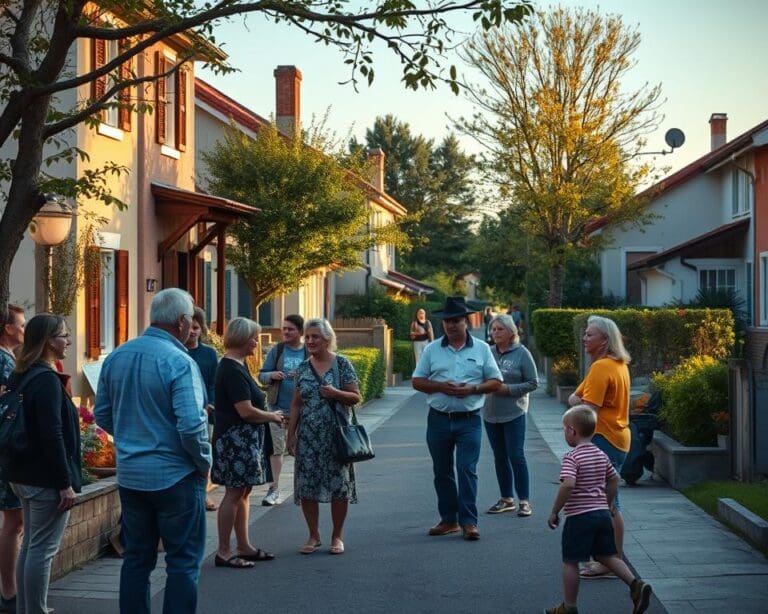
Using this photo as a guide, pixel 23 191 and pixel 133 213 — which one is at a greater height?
pixel 133 213

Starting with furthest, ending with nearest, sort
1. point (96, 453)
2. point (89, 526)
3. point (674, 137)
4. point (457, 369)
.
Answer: point (674, 137) → point (457, 369) → point (96, 453) → point (89, 526)

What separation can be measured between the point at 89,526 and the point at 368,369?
18.1m

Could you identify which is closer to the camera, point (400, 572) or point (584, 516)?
point (584, 516)

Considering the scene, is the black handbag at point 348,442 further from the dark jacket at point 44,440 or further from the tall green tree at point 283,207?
the tall green tree at point 283,207

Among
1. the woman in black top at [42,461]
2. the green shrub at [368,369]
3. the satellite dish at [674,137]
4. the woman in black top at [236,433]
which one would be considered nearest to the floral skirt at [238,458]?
the woman in black top at [236,433]

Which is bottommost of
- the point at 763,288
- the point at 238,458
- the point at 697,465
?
the point at 697,465

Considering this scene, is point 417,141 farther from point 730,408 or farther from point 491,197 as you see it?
point 730,408

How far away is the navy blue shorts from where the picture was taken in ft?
25.0

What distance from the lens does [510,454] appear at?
11.9 metres

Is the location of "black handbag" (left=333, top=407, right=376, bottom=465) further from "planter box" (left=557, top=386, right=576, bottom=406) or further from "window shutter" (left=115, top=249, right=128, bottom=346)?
"planter box" (left=557, top=386, right=576, bottom=406)

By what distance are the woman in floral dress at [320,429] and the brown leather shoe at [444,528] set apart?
3.36 feet

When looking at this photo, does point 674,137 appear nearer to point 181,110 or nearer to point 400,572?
point 181,110

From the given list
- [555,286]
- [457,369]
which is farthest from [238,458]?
[555,286]

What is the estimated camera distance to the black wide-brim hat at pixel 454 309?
1091 cm
